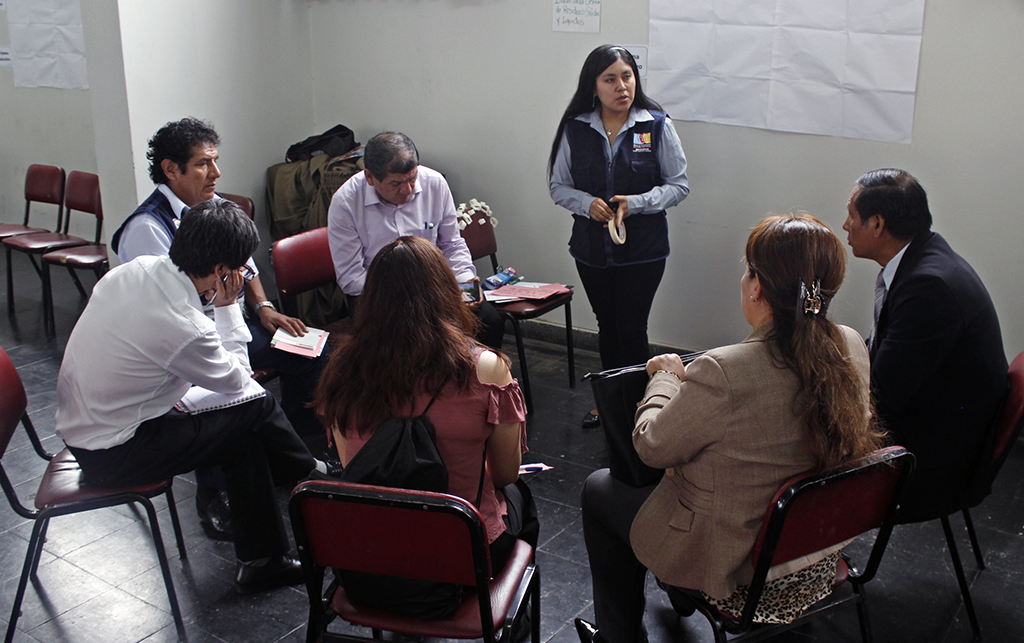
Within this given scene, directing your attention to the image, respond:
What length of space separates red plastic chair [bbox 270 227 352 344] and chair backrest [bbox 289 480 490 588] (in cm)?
174

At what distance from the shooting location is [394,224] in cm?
345

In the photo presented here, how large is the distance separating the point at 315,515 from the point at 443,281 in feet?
1.89

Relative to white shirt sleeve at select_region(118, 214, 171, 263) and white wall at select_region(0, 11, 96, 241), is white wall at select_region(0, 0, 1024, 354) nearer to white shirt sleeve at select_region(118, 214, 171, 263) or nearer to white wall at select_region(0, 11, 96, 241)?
white shirt sleeve at select_region(118, 214, 171, 263)

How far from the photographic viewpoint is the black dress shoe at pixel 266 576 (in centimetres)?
252

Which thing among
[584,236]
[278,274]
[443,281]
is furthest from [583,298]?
[443,281]

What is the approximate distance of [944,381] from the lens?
2219mm

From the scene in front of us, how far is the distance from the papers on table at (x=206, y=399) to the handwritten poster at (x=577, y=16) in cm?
245

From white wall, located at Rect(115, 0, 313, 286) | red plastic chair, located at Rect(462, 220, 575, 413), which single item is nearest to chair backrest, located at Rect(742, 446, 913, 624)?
red plastic chair, located at Rect(462, 220, 575, 413)

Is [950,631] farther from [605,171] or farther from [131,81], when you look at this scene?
[131,81]

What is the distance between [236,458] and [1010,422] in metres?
2.10

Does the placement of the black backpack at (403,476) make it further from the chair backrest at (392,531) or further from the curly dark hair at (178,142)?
the curly dark hair at (178,142)

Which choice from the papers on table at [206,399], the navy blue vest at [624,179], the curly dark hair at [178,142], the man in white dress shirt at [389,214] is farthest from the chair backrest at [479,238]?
the papers on table at [206,399]

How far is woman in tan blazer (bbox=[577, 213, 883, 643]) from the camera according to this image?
1.61 meters

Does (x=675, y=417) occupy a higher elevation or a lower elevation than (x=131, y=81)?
lower
